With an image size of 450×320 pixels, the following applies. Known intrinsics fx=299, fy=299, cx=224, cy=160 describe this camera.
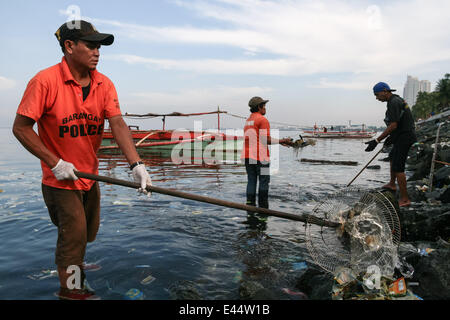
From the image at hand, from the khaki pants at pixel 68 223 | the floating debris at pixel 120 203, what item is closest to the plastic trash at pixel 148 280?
the khaki pants at pixel 68 223

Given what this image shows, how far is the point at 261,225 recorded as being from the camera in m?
5.88

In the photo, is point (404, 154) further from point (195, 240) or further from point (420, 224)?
point (195, 240)

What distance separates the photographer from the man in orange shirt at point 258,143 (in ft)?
20.6

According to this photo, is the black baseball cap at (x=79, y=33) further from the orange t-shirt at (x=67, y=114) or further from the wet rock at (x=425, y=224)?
the wet rock at (x=425, y=224)

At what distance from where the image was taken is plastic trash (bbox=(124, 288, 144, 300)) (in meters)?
3.30

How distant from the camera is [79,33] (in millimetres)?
2838

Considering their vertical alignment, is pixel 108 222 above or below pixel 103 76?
below

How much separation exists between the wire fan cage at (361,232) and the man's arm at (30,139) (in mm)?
2887

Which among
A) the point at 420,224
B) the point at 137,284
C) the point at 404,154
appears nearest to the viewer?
the point at 137,284

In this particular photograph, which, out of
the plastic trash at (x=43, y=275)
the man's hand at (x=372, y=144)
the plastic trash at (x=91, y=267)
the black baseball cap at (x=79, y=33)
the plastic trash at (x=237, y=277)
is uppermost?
the black baseball cap at (x=79, y=33)

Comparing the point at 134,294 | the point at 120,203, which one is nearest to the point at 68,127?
the point at 134,294
